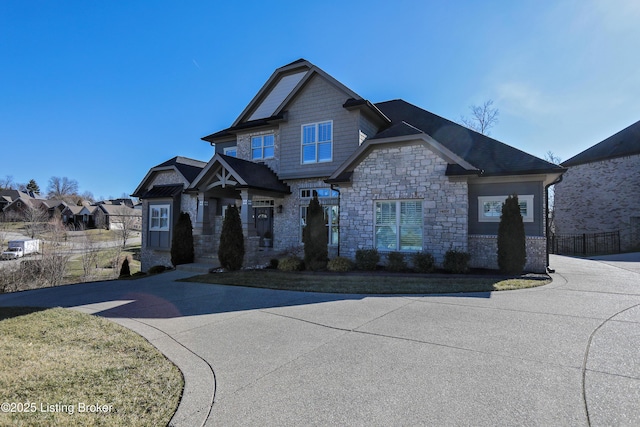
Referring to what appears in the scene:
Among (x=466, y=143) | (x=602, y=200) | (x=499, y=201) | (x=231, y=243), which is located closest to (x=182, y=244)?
(x=231, y=243)

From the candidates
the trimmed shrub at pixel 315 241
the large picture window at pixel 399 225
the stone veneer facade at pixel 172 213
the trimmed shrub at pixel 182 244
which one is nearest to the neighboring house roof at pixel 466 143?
the large picture window at pixel 399 225

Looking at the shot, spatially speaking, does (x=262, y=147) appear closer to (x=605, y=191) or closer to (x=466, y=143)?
(x=466, y=143)

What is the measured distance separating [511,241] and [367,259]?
4764 millimetres

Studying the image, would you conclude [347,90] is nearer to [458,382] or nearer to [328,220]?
[328,220]

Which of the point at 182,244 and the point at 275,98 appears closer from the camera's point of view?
the point at 182,244

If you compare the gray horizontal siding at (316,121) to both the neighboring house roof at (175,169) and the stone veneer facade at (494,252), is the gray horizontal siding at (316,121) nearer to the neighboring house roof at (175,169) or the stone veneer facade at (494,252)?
the stone veneer facade at (494,252)

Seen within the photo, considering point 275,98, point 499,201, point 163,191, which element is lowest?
point 499,201

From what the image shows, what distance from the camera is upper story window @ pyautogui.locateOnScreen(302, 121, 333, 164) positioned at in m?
14.8

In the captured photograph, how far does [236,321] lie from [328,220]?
9.14m

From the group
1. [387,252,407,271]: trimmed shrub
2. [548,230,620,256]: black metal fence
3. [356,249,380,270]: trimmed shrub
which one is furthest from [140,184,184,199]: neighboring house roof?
[548,230,620,256]: black metal fence

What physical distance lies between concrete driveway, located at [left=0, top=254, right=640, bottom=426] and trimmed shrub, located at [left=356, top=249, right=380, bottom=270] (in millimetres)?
3902

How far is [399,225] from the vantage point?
12523mm

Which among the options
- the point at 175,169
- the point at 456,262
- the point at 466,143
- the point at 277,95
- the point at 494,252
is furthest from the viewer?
the point at 175,169

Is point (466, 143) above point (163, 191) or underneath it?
above
